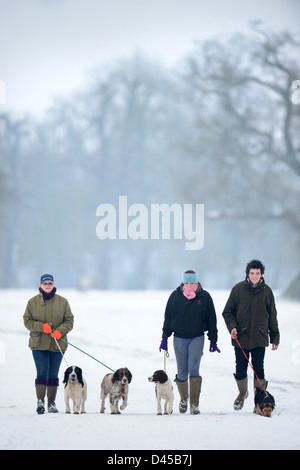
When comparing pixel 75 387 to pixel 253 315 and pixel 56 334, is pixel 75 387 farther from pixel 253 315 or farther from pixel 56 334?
pixel 253 315

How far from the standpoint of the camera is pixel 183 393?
27.4 ft

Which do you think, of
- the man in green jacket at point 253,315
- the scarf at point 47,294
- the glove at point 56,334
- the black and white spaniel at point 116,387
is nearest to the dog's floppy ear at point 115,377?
the black and white spaniel at point 116,387

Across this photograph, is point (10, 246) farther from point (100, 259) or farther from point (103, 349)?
point (103, 349)

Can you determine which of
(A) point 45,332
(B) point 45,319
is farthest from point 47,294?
(A) point 45,332

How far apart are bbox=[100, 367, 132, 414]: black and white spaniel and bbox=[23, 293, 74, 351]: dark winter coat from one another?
23.3 inches

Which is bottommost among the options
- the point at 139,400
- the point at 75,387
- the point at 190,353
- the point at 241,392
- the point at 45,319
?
the point at 139,400

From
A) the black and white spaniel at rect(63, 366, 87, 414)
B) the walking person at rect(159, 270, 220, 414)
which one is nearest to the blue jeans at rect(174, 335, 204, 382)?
the walking person at rect(159, 270, 220, 414)

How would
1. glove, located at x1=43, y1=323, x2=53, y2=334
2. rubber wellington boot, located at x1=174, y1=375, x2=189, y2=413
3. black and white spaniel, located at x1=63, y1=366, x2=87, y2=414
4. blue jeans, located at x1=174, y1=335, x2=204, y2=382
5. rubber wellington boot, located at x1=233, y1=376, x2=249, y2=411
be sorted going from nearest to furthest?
black and white spaniel, located at x1=63, y1=366, x2=87, y2=414, glove, located at x1=43, y1=323, x2=53, y2=334, blue jeans, located at x1=174, y1=335, x2=204, y2=382, rubber wellington boot, located at x1=174, y1=375, x2=189, y2=413, rubber wellington boot, located at x1=233, y1=376, x2=249, y2=411

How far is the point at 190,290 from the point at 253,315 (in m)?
0.70

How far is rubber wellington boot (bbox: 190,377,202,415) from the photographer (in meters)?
8.19

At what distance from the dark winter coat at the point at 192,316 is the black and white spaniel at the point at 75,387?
0.96 metres

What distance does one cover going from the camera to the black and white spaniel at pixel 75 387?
7.80m

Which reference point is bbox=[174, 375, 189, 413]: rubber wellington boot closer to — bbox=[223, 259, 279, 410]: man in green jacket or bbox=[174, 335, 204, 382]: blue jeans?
bbox=[174, 335, 204, 382]: blue jeans
